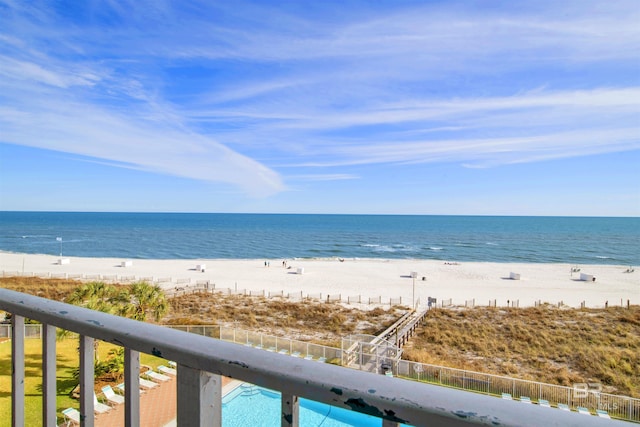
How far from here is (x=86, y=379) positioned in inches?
49.5

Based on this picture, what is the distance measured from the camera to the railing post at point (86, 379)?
1.24 m

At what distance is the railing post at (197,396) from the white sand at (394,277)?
28268 millimetres

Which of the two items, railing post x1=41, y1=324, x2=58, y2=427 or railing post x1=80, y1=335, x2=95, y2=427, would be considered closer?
railing post x1=80, y1=335, x2=95, y2=427

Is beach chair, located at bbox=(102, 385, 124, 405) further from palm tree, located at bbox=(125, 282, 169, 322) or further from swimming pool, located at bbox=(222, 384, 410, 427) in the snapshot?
palm tree, located at bbox=(125, 282, 169, 322)

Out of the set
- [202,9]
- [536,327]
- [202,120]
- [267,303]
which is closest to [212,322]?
[267,303]

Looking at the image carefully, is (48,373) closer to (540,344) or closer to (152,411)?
(152,411)

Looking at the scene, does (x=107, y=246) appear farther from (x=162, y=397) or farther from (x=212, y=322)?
(x=162, y=397)

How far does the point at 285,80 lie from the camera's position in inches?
886

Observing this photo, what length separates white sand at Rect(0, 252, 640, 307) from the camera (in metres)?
31.1

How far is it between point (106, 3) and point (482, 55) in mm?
14137

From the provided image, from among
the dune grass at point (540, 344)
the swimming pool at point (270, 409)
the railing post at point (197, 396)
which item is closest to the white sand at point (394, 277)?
the dune grass at point (540, 344)

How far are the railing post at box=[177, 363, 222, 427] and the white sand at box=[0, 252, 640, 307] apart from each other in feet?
92.7

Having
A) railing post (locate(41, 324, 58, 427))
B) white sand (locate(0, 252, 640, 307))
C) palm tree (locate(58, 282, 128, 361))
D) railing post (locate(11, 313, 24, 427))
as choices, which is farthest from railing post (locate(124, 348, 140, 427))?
white sand (locate(0, 252, 640, 307))

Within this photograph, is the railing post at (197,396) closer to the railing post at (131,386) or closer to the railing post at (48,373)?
the railing post at (131,386)
